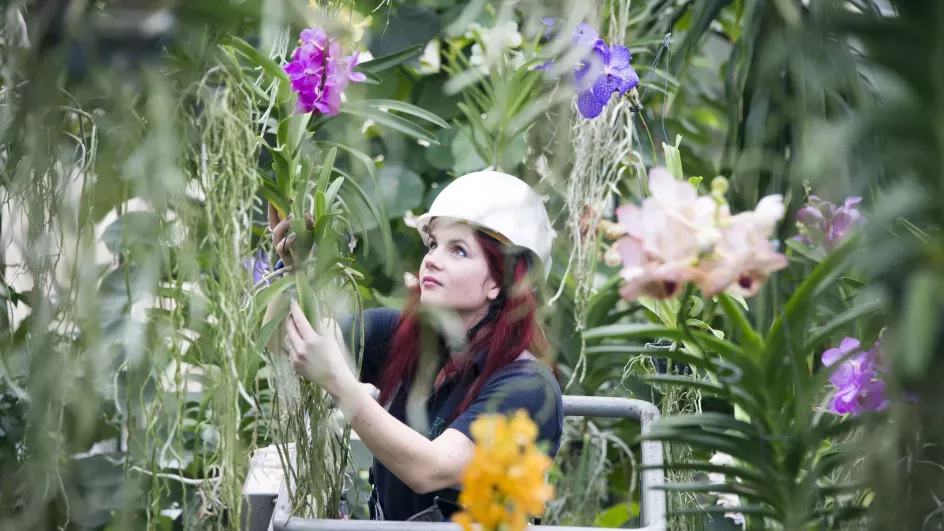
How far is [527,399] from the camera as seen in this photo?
Result: 1.44 m

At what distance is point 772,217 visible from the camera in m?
0.68

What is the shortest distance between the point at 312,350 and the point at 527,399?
420mm

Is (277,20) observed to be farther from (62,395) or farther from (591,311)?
(591,311)

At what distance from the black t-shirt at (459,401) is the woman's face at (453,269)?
0.35ft

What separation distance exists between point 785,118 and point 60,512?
144 cm

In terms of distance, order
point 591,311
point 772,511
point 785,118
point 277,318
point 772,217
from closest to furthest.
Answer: point 772,217
point 772,511
point 277,318
point 785,118
point 591,311

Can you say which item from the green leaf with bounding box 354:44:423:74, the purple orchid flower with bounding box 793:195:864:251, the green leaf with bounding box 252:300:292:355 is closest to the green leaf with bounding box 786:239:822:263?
the purple orchid flower with bounding box 793:195:864:251

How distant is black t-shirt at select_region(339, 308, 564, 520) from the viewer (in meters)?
1.42

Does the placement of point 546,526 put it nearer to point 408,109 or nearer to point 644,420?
point 644,420

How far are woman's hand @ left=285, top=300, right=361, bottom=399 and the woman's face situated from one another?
0.35m

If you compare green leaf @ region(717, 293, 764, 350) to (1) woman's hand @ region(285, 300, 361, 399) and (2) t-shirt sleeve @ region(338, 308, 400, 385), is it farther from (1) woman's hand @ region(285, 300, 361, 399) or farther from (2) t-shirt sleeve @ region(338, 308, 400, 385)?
(2) t-shirt sleeve @ region(338, 308, 400, 385)

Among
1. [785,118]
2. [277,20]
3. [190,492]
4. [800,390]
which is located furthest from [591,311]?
[277,20]

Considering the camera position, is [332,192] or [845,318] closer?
[845,318]

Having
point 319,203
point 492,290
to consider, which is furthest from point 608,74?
point 319,203
